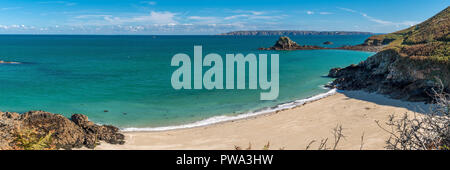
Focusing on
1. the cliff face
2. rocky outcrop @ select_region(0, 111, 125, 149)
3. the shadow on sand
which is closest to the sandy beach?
the shadow on sand

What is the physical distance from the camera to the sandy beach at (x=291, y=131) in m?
15.0

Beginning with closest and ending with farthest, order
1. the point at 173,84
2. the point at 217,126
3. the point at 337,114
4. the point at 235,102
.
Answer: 1. the point at 217,126
2. the point at 337,114
3. the point at 235,102
4. the point at 173,84

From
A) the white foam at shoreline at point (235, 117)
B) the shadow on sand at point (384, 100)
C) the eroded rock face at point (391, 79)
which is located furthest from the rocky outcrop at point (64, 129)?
the eroded rock face at point (391, 79)

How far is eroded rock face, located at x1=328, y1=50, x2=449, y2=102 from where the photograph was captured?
2253 cm

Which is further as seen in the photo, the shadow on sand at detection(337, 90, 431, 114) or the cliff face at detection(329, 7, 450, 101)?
the cliff face at detection(329, 7, 450, 101)

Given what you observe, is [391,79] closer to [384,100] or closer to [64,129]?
[384,100]

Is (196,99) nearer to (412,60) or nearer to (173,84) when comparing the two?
(173,84)

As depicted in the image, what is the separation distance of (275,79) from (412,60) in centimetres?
1629

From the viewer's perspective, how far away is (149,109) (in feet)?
75.3

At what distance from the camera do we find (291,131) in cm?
1708

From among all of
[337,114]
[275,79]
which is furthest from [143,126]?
[275,79]

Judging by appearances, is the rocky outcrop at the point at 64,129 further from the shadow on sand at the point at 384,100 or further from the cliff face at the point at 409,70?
the cliff face at the point at 409,70

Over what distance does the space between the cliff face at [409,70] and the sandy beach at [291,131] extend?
7.35 ft

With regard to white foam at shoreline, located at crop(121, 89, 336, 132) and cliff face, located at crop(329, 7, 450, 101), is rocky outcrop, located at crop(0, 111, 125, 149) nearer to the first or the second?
white foam at shoreline, located at crop(121, 89, 336, 132)
